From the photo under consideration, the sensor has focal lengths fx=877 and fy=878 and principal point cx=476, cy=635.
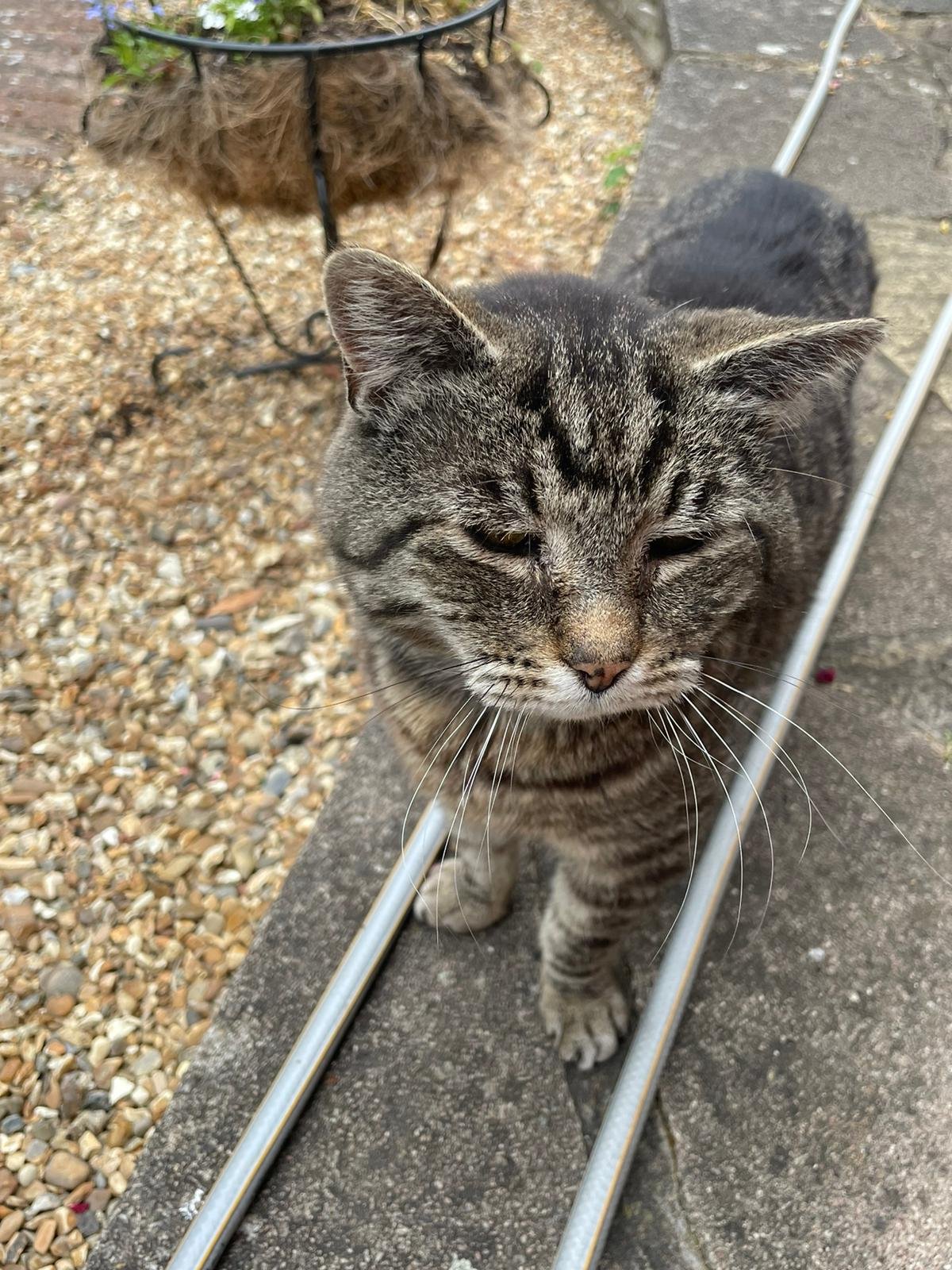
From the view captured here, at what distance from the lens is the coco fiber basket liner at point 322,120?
200 cm

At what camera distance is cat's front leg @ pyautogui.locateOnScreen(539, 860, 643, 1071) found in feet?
4.78

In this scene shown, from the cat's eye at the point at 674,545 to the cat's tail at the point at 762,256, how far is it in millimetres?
632

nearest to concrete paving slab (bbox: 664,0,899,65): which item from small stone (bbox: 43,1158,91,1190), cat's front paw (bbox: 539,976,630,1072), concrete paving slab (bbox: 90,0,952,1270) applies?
concrete paving slab (bbox: 90,0,952,1270)

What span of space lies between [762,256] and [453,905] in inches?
56.1

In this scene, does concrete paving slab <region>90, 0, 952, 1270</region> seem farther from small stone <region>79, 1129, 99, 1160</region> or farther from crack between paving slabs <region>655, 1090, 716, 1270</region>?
small stone <region>79, 1129, 99, 1160</region>

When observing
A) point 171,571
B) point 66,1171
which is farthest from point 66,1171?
point 171,571

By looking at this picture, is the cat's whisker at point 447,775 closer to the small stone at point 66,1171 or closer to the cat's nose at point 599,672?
the cat's nose at point 599,672

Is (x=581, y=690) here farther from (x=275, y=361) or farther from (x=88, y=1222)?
(x=275, y=361)

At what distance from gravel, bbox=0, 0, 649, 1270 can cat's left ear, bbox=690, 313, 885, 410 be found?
A: 4.26ft

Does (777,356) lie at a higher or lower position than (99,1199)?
higher

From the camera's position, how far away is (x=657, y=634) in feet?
3.57

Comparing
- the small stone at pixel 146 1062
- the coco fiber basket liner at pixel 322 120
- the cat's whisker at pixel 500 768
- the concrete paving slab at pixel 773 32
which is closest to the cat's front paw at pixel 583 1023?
the cat's whisker at pixel 500 768

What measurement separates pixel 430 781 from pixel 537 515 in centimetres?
59

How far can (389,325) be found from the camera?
105 centimetres
